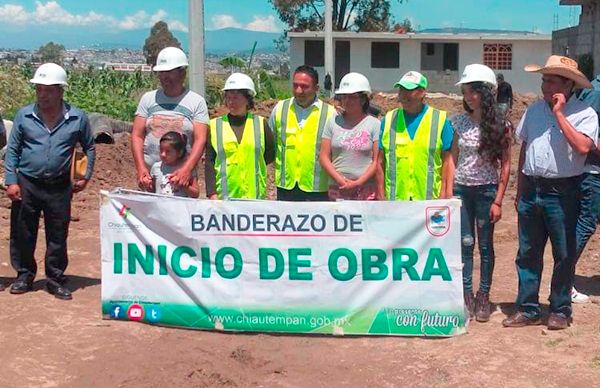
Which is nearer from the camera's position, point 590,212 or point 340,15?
point 590,212

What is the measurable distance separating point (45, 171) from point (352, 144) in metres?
2.46

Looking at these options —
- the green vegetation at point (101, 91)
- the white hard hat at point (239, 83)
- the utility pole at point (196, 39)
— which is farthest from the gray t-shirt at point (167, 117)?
the green vegetation at point (101, 91)

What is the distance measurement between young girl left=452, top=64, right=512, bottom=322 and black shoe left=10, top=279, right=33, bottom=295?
11.8 ft

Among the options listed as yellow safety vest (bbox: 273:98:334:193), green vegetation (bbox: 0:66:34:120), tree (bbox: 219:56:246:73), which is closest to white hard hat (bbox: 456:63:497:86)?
yellow safety vest (bbox: 273:98:334:193)

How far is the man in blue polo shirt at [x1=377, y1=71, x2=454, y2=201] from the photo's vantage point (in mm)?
5516

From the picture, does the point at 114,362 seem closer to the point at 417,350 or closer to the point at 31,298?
the point at 31,298

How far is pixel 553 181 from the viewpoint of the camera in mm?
5465

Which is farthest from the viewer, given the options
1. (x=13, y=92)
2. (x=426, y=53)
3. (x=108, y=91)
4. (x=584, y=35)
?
(x=426, y=53)

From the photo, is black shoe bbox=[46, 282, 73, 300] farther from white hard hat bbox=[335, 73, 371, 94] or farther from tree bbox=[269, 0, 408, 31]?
tree bbox=[269, 0, 408, 31]

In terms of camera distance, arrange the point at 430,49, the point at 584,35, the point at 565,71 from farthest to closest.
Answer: the point at 430,49 < the point at 584,35 < the point at 565,71

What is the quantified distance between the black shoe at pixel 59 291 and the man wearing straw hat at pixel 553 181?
3.48 m

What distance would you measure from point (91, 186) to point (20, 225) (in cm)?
537

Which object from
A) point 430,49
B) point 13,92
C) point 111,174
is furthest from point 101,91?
point 430,49

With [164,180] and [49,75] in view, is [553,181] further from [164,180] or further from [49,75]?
[49,75]
